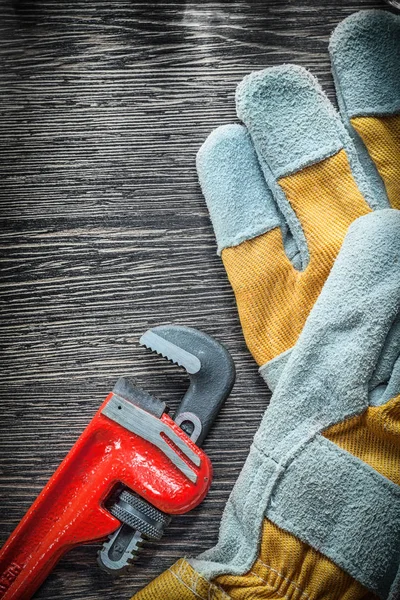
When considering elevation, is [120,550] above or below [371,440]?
below

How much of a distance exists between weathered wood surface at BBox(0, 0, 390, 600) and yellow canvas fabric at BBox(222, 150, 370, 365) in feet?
0.17

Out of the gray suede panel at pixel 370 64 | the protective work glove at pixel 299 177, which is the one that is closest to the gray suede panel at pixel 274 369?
the protective work glove at pixel 299 177

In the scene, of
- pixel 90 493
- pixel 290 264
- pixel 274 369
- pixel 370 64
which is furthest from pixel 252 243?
pixel 90 493

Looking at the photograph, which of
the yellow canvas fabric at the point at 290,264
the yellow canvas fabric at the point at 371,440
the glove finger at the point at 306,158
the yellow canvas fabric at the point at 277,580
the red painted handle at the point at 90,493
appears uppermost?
the glove finger at the point at 306,158

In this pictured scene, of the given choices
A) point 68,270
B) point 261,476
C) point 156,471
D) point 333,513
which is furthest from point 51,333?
point 333,513

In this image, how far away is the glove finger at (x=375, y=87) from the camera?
883mm

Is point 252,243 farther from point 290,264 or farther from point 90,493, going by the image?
point 90,493

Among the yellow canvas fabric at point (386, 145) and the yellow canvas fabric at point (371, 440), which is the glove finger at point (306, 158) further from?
the yellow canvas fabric at point (371, 440)

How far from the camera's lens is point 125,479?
0.87 metres

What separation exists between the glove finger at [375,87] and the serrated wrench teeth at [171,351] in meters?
0.36

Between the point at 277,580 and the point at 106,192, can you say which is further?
the point at 106,192

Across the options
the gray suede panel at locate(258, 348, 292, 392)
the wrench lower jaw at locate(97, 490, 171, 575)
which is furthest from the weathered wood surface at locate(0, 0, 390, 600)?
the wrench lower jaw at locate(97, 490, 171, 575)

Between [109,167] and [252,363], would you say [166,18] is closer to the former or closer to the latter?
[109,167]

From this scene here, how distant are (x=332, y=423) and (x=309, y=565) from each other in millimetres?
195
